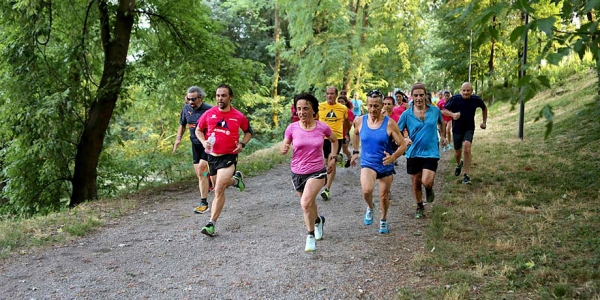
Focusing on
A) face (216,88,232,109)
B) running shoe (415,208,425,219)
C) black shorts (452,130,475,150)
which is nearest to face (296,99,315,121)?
face (216,88,232,109)

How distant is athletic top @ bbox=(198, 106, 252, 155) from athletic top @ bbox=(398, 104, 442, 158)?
2.58 m

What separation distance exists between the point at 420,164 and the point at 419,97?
101cm

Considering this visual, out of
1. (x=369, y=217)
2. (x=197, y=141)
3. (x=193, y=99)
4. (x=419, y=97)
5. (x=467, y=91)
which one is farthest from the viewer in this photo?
(x=467, y=91)

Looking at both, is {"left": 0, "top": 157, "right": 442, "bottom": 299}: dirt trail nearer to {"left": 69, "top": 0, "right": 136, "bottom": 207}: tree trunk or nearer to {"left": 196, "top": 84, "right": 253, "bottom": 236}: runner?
{"left": 196, "top": 84, "right": 253, "bottom": 236}: runner

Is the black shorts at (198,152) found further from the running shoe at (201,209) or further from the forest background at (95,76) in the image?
the forest background at (95,76)

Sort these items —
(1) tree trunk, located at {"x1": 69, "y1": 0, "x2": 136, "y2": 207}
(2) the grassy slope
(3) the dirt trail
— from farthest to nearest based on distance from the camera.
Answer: (1) tree trunk, located at {"x1": 69, "y1": 0, "x2": 136, "y2": 207}
(3) the dirt trail
(2) the grassy slope

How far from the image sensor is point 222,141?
276 inches

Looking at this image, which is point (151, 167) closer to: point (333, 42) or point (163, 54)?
point (163, 54)

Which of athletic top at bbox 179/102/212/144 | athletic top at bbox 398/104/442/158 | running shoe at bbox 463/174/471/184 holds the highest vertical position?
athletic top at bbox 179/102/212/144

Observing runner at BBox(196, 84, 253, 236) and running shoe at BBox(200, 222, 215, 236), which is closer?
running shoe at BBox(200, 222, 215, 236)

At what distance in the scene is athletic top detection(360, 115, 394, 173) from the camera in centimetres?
636

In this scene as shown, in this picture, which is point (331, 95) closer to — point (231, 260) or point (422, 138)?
point (422, 138)

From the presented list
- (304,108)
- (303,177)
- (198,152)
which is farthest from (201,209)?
(304,108)

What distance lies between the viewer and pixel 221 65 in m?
12.3
